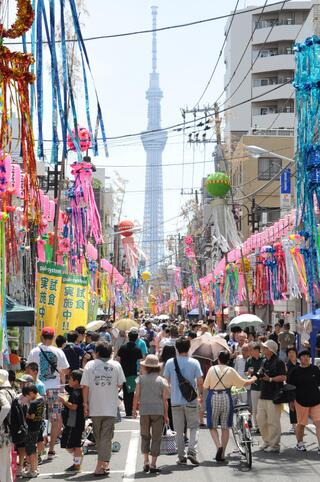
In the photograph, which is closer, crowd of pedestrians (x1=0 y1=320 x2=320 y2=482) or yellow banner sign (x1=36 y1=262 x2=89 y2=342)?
crowd of pedestrians (x1=0 y1=320 x2=320 y2=482)

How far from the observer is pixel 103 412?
12.3m

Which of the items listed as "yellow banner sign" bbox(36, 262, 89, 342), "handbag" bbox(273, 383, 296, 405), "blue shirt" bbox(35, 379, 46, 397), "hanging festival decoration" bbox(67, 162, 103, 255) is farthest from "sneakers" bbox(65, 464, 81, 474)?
"hanging festival decoration" bbox(67, 162, 103, 255)

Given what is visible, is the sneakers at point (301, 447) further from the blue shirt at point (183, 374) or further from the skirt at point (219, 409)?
the blue shirt at point (183, 374)

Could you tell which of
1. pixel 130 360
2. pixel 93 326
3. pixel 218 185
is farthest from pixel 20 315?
pixel 218 185

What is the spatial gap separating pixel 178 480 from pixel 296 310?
2453cm

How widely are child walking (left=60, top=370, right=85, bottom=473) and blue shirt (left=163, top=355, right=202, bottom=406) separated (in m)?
1.31

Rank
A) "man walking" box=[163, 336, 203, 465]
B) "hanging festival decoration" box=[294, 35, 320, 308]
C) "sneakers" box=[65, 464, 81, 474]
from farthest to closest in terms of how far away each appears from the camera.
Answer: "hanging festival decoration" box=[294, 35, 320, 308], "man walking" box=[163, 336, 203, 465], "sneakers" box=[65, 464, 81, 474]

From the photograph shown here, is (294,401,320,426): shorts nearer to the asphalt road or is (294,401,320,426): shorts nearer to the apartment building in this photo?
the asphalt road

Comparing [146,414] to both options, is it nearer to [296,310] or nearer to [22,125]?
[22,125]

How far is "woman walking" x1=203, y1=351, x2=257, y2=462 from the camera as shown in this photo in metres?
13.2

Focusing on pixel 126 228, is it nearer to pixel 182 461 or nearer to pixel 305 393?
pixel 305 393

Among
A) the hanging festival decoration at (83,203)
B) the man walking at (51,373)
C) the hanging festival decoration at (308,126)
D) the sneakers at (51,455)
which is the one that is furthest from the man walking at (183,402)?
the hanging festival decoration at (83,203)

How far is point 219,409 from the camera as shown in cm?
1325

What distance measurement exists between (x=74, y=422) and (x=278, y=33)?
6831 centimetres
